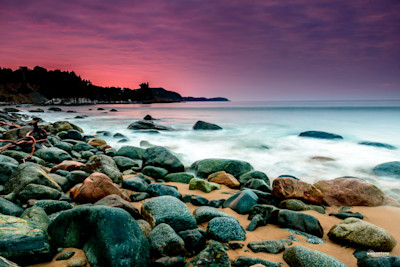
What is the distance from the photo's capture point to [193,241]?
243 cm

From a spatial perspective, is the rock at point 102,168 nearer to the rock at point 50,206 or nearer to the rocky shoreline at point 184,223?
the rocky shoreline at point 184,223

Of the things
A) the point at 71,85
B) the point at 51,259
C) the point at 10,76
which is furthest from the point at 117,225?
the point at 10,76

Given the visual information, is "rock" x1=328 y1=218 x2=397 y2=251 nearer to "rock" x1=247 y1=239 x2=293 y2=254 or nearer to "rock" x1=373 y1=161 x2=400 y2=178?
"rock" x1=247 y1=239 x2=293 y2=254

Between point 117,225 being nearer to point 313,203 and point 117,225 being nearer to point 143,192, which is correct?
point 143,192

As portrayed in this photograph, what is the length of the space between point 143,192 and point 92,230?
1.94 metres

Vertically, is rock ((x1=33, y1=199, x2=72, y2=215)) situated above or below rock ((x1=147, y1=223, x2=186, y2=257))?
above

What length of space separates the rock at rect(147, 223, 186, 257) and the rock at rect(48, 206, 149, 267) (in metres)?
0.18

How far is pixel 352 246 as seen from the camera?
8.84ft

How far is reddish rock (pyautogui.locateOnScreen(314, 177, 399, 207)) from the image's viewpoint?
4.14 metres

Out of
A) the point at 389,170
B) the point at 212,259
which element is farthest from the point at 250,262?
the point at 389,170

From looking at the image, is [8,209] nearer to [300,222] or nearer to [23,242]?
[23,242]

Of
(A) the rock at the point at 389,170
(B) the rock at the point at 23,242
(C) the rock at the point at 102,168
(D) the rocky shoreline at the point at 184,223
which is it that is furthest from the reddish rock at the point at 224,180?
(A) the rock at the point at 389,170

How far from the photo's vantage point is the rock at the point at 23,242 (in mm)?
1818

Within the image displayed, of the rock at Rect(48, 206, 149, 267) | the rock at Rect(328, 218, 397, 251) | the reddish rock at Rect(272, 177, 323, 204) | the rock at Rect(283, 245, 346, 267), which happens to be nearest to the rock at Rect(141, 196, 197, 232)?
the rock at Rect(48, 206, 149, 267)
